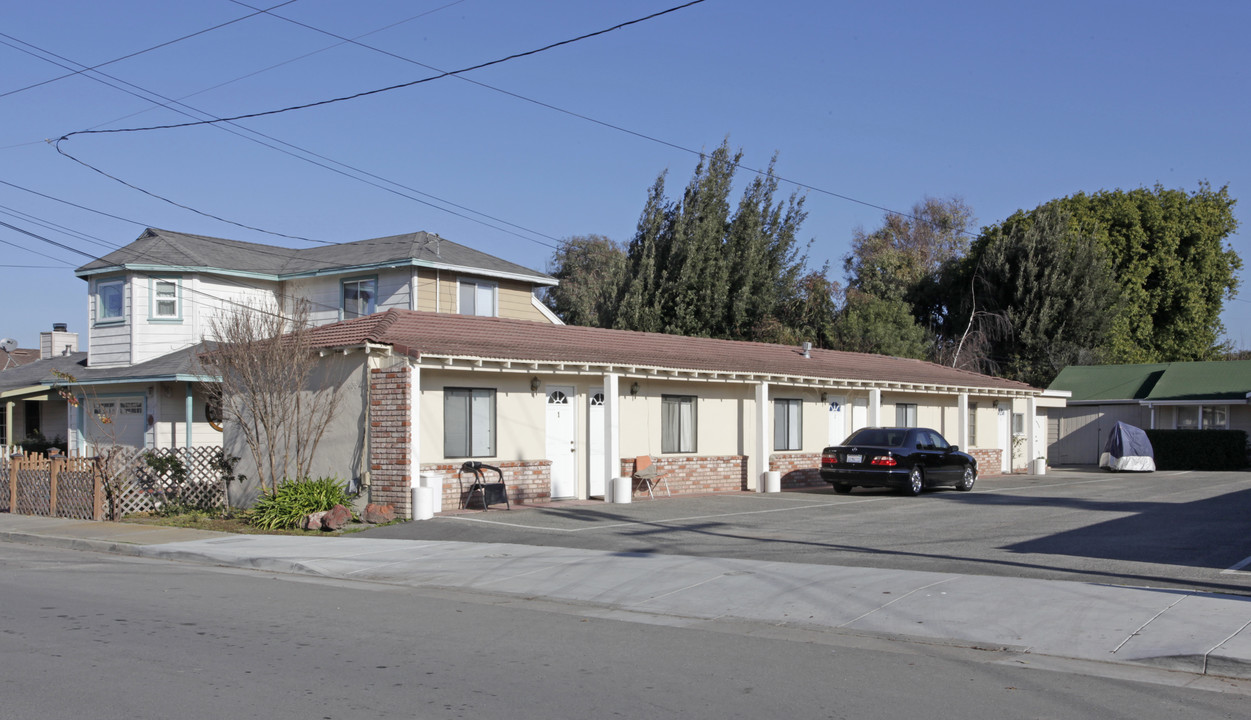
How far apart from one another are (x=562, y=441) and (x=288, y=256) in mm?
14055

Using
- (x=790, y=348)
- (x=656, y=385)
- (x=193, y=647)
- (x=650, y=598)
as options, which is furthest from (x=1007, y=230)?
(x=193, y=647)

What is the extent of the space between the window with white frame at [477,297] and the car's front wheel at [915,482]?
40.4ft

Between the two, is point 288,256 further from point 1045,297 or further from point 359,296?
point 1045,297

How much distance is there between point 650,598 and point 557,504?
375 inches

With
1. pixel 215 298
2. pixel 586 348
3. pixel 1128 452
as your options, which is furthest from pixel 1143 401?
pixel 215 298

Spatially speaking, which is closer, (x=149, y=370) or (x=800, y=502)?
(x=800, y=502)

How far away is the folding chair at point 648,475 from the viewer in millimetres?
21766

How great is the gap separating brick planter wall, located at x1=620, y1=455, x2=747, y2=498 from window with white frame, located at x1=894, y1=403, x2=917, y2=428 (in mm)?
7188

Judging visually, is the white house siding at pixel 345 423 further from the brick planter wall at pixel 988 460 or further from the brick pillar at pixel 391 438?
the brick planter wall at pixel 988 460

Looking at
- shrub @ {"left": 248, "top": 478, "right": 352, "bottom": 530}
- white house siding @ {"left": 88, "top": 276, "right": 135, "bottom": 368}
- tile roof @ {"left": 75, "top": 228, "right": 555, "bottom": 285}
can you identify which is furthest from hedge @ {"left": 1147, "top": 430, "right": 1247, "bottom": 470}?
white house siding @ {"left": 88, "top": 276, "right": 135, "bottom": 368}

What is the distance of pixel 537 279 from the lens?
100ft

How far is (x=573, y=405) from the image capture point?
21797 millimetres

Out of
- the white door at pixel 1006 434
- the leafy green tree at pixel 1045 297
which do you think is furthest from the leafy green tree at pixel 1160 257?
the white door at pixel 1006 434

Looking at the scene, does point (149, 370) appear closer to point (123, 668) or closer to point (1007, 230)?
point (123, 668)
